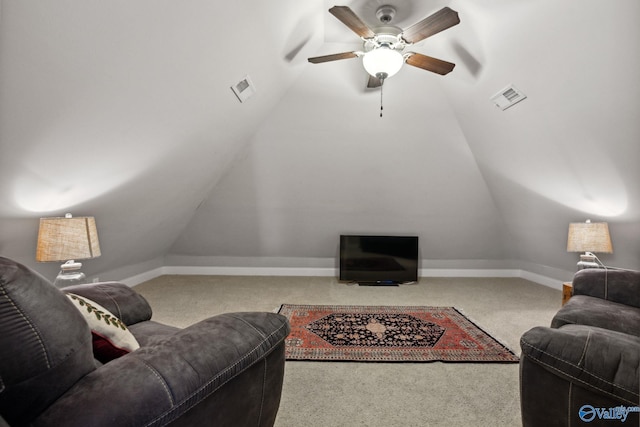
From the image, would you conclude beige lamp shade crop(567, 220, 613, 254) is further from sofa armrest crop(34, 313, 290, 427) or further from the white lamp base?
the white lamp base

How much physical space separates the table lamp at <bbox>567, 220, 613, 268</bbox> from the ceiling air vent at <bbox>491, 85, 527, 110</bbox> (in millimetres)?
1434

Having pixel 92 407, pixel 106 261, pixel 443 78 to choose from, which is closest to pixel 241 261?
pixel 106 261

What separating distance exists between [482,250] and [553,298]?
4.27 feet

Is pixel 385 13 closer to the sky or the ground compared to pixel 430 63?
closer to the sky

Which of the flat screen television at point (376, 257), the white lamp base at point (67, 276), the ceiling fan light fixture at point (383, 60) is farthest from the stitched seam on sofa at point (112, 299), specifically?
the flat screen television at point (376, 257)

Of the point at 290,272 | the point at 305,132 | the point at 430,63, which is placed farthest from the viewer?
the point at 290,272

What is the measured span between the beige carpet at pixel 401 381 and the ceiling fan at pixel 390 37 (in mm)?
2024

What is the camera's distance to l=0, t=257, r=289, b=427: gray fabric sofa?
0.69 metres

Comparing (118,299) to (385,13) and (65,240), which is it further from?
(385,13)

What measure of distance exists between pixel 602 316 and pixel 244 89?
3113mm

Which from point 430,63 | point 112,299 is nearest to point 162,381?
point 112,299

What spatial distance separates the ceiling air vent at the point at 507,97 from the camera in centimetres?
284
